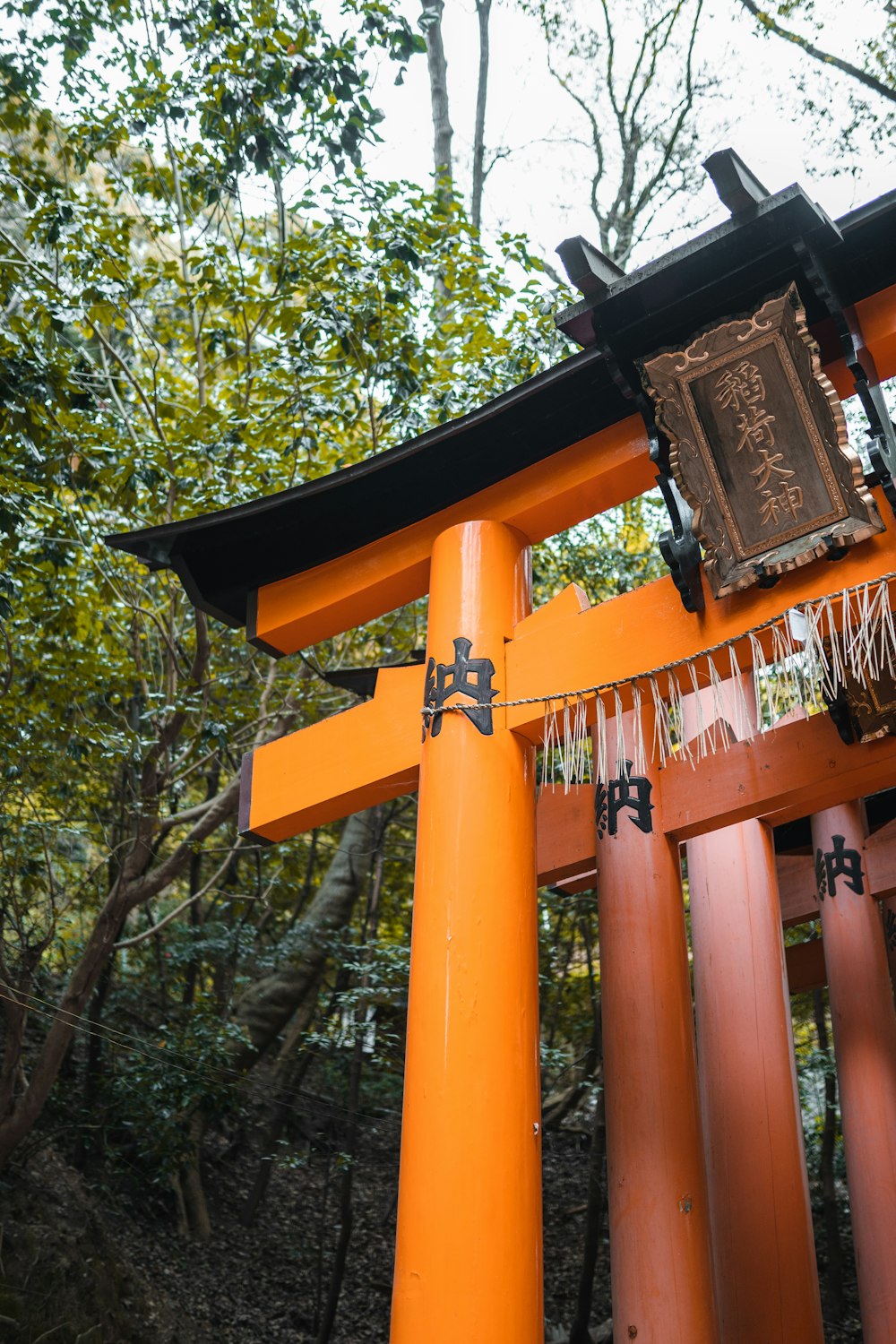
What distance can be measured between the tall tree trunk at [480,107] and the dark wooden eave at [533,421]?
869cm

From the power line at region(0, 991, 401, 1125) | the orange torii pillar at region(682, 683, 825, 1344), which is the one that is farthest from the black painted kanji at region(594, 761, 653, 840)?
the power line at region(0, 991, 401, 1125)

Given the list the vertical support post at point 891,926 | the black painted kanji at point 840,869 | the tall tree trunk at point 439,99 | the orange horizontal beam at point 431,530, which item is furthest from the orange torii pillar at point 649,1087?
the tall tree trunk at point 439,99

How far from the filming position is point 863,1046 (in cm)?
698

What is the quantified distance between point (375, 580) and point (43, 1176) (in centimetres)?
584

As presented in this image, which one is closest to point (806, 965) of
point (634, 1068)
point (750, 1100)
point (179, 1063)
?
point (750, 1100)

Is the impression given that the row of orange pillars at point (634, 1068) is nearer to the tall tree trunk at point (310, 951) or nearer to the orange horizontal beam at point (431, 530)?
the orange horizontal beam at point (431, 530)

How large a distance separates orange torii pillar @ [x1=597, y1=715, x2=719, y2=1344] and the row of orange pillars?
11mm

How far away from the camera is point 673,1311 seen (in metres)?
4.65

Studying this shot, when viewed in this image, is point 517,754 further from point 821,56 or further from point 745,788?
point 821,56

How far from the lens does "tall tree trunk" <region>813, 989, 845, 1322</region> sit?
379 inches

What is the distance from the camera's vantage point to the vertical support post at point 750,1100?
5.60 metres

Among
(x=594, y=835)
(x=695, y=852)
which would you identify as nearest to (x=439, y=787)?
(x=594, y=835)

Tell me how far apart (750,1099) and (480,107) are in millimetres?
11435

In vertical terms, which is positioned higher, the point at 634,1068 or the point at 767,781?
the point at 767,781
